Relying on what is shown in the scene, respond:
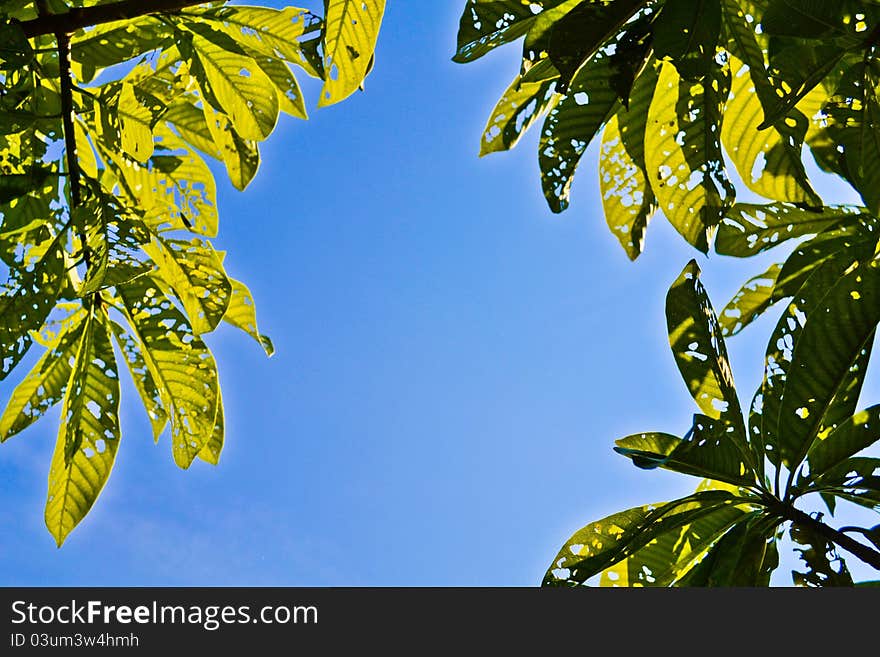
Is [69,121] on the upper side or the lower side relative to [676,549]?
upper

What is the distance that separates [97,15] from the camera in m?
1.13

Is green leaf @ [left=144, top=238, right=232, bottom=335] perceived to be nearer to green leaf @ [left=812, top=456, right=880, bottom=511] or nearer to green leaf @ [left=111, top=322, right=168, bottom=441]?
green leaf @ [left=111, top=322, right=168, bottom=441]

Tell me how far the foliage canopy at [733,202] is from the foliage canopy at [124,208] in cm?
42

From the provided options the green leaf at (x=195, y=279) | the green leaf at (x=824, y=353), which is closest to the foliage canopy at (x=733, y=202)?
the green leaf at (x=824, y=353)

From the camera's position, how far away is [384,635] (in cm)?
100

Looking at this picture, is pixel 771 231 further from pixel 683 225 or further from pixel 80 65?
pixel 80 65

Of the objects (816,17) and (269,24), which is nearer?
(816,17)

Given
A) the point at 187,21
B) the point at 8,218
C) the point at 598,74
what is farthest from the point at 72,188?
the point at 598,74

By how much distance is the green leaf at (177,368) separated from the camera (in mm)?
1471

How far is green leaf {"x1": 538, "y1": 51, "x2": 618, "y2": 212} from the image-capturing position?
4.01 feet

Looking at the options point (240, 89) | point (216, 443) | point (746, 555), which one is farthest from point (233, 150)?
point (746, 555)

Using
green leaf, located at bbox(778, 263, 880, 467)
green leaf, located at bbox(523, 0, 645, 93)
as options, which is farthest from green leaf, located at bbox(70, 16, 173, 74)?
green leaf, located at bbox(778, 263, 880, 467)

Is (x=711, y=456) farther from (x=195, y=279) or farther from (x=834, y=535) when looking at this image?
(x=195, y=279)

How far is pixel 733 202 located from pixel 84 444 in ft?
3.96
